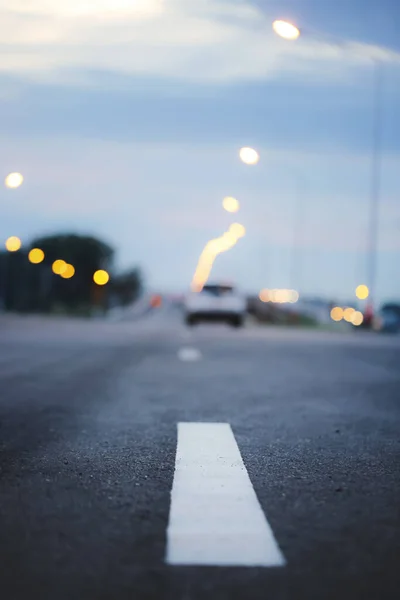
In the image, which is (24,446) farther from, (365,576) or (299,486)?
(365,576)

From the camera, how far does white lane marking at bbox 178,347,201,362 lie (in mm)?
A: 15341

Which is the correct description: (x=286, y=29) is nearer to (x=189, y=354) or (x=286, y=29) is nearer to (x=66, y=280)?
(x=189, y=354)

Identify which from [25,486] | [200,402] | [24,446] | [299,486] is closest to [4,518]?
[25,486]

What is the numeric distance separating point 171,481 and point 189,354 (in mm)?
11453

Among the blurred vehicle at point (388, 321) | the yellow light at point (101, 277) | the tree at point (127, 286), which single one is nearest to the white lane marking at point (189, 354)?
the blurred vehicle at point (388, 321)

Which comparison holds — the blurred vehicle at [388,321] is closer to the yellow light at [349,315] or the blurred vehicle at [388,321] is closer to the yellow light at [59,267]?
the yellow light at [349,315]

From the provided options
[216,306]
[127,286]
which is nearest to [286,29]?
[216,306]

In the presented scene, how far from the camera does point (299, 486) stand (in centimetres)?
510

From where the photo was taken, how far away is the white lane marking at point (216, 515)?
148 inches

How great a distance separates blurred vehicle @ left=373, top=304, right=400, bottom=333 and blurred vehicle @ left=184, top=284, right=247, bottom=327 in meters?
6.54

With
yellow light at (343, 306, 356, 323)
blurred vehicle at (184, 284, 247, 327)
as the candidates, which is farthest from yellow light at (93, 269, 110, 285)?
blurred vehicle at (184, 284, 247, 327)

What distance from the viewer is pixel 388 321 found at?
40938 millimetres

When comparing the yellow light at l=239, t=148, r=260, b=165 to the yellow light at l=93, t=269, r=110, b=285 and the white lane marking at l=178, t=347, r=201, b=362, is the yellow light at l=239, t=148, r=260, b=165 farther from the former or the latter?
the yellow light at l=93, t=269, r=110, b=285

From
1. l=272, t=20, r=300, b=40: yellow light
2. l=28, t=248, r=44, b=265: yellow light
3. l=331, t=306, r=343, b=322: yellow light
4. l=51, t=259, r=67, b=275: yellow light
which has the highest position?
l=272, t=20, r=300, b=40: yellow light
